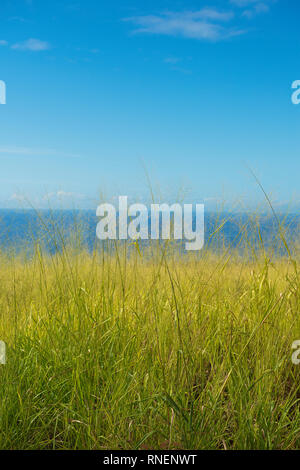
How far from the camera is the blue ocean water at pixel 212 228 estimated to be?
312cm

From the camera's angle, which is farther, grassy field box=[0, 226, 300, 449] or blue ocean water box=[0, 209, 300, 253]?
blue ocean water box=[0, 209, 300, 253]

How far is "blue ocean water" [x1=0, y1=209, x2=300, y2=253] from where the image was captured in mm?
3115

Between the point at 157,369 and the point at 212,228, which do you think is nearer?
the point at 157,369

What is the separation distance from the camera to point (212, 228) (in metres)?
3.26

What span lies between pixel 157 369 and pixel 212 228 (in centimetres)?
118

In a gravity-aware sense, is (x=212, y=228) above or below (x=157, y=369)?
above

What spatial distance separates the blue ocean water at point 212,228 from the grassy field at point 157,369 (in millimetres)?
127

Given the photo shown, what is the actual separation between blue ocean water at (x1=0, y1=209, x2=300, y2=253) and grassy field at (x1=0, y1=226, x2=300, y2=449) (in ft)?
0.42

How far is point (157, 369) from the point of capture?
250cm
